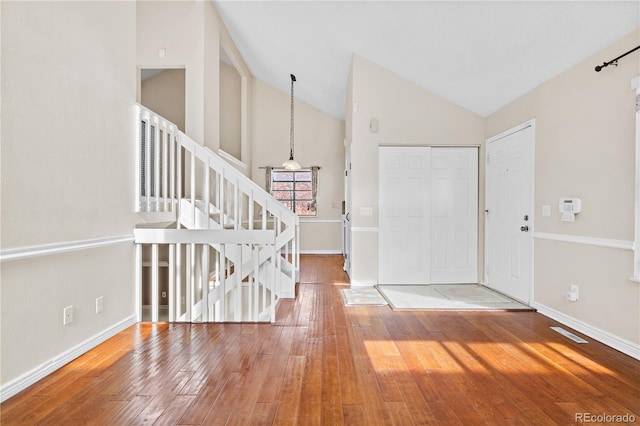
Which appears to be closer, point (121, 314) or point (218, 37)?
point (121, 314)

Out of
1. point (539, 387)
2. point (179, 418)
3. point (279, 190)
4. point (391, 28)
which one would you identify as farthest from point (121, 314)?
point (279, 190)

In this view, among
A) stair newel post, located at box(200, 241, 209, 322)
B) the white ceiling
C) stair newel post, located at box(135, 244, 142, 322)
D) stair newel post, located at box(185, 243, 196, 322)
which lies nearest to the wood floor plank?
stair newel post, located at box(200, 241, 209, 322)

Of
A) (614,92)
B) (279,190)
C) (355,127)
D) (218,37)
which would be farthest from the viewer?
(279,190)

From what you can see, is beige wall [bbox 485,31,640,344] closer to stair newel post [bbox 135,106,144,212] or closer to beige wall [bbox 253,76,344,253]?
stair newel post [bbox 135,106,144,212]

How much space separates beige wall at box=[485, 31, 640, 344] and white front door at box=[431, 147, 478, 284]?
47.2 inches

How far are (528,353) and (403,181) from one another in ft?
8.97

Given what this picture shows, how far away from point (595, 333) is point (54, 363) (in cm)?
420

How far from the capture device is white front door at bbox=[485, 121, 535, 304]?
3750 millimetres

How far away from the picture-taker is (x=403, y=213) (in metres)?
4.74

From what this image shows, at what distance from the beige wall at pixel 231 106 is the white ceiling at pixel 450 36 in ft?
6.43

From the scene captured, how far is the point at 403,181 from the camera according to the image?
15.6 feet

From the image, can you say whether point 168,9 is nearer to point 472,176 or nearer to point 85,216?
point 85,216

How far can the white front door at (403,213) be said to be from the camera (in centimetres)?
473

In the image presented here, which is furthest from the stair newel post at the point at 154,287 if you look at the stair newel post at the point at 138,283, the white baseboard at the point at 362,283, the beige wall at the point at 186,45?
the white baseboard at the point at 362,283
